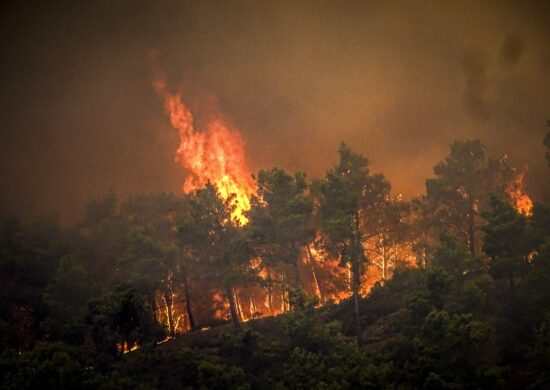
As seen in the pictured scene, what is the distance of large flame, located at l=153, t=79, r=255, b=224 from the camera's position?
69250 mm

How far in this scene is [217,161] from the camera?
7531cm

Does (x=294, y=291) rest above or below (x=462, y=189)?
below

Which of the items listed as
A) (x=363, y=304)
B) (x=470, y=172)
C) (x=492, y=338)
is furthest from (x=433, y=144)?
(x=492, y=338)

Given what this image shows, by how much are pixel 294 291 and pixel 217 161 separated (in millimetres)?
49457

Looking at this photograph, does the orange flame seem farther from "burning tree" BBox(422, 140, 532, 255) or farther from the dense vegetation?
"burning tree" BBox(422, 140, 532, 255)

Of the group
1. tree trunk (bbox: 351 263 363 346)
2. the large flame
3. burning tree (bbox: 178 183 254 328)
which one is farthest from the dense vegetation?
the large flame

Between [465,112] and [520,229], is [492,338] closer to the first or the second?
[520,229]

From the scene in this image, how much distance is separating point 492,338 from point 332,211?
1460 cm

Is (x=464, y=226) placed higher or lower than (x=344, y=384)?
higher

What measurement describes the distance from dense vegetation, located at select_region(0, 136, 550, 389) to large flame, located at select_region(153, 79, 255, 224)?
18005mm

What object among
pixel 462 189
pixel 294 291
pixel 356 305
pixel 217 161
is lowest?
A: pixel 356 305

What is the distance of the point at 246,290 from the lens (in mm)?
55562

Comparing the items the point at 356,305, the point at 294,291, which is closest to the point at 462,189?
the point at 356,305

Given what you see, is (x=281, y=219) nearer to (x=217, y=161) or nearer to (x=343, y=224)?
(x=343, y=224)
